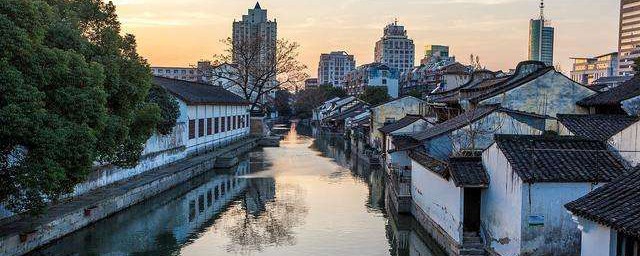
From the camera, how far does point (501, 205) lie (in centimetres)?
1518

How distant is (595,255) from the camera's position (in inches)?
404

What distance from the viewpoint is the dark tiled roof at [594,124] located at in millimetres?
18281

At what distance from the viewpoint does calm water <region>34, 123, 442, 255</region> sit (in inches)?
750

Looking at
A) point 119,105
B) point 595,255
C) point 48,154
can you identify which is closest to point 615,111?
point 595,255

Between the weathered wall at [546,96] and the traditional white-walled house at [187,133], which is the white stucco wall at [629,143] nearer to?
the weathered wall at [546,96]

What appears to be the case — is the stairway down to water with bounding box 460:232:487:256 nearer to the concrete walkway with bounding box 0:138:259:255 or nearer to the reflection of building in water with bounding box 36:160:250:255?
the reflection of building in water with bounding box 36:160:250:255

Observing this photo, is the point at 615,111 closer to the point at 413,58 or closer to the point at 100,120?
the point at 100,120

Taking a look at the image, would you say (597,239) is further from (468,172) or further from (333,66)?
(333,66)

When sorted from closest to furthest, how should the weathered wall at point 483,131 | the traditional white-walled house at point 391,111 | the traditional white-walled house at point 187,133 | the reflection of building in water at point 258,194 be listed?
the weathered wall at point 483,131, the reflection of building in water at point 258,194, the traditional white-walled house at point 187,133, the traditional white-walled house at point 391,111

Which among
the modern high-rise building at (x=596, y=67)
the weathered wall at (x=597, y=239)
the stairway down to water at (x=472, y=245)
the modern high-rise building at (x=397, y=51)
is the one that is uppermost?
the modern high-rise building at (x=397, y=51)

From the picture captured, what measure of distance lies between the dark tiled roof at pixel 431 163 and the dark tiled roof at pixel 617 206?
6.94m

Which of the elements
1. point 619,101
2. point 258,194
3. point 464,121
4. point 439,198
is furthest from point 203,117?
point 619,101

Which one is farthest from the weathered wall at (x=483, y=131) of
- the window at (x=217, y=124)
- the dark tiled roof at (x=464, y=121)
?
the window at (x=217, y=124)

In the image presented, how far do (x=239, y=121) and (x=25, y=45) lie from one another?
1813 inches
